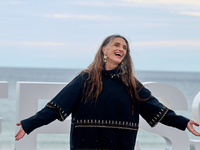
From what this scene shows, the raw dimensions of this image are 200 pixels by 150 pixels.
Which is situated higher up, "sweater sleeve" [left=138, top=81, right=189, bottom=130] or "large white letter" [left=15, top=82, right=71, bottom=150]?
"large white letter" [left=15, top=82, right=71, bottom=150]

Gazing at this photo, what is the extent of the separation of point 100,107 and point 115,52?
17.5 inches

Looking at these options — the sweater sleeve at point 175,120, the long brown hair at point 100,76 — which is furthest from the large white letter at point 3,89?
the sweater sleeve at point 175,120

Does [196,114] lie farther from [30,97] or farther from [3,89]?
[3,89]

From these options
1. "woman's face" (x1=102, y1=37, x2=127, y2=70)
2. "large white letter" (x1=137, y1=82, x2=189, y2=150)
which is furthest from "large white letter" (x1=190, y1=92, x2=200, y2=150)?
"woman's face" (x1=102, y1=37, x2=127, y2=70)

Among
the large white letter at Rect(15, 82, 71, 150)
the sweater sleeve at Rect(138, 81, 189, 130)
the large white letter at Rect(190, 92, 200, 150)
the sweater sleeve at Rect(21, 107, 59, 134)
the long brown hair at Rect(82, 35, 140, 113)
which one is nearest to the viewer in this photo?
the sweater sleeve at Rect(21, 107, 59, 134)

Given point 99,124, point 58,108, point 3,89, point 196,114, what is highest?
point 3,89

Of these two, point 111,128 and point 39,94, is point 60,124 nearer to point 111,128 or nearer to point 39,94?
point 39,94

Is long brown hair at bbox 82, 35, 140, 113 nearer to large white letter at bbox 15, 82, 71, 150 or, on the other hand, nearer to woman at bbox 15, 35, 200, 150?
woman at bbox 15, 35, 200, 150

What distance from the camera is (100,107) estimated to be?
359 centimetres

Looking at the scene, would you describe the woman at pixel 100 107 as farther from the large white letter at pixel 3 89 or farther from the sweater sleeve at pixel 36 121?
the large white letter at pixel 3 89

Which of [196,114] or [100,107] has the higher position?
[196,114]

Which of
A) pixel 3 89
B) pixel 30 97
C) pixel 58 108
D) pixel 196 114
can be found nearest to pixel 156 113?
pixel 58 108

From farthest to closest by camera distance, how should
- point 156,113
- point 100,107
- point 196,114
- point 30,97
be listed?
point 196,114, point 30,97, point 156,113, point 100,107

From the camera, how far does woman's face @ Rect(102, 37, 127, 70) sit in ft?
12.1
